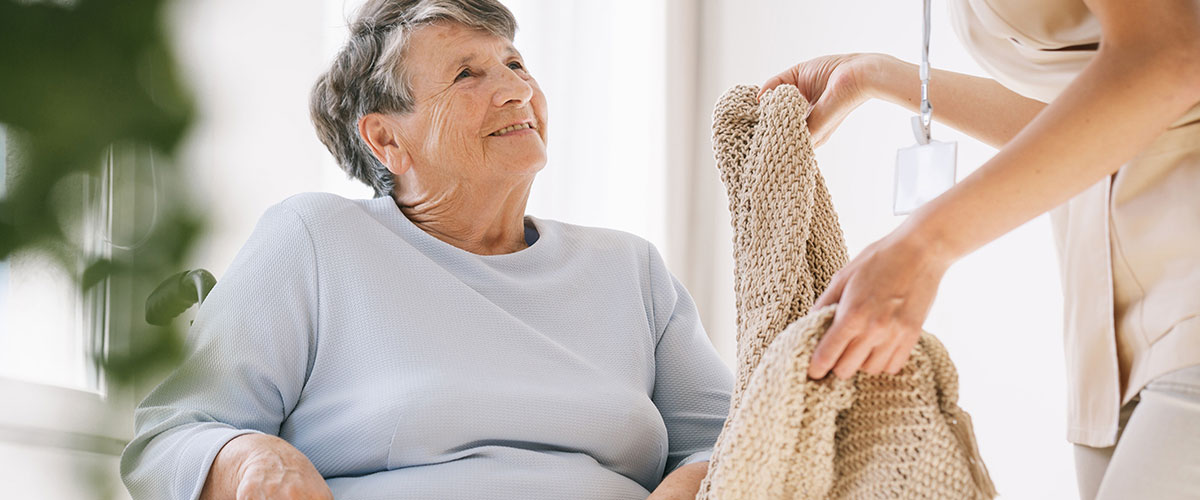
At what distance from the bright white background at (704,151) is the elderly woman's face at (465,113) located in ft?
0.82

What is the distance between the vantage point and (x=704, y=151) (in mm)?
2967

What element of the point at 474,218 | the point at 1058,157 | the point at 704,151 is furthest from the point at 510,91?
the point at 704,151

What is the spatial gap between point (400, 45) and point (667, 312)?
60cm

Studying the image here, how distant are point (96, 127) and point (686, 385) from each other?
4.09ft

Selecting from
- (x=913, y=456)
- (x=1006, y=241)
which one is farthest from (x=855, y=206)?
(x=913, y=456)

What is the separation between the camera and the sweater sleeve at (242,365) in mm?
1141

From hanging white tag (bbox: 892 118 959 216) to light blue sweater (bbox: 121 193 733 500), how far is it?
1.68 ft

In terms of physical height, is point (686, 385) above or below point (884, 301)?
below

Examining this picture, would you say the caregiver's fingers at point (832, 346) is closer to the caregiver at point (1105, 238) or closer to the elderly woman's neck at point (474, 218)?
the caregiver at point (1105, 238)

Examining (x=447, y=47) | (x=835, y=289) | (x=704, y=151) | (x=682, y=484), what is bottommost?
(x=682, y=484)

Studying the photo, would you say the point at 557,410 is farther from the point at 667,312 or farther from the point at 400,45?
the point at 400,45

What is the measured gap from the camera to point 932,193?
0.99 metres

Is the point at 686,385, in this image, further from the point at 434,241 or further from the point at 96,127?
the point at 96,127

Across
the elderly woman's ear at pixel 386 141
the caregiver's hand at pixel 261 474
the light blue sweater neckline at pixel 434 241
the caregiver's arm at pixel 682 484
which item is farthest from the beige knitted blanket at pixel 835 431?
the elderly woman's ear at pixel 386 141
